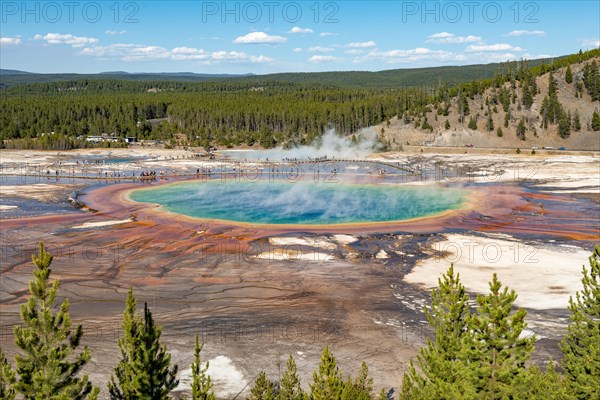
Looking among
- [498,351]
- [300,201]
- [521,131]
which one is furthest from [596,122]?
[498,351]

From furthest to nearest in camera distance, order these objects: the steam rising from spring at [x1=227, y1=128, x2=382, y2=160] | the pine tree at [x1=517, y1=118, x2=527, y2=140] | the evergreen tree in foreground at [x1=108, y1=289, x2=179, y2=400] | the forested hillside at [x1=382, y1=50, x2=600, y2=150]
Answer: the pine tree at [x1=517, y1=118, x2=527, y2=140] < the forested hillside at [x1=382, y1=50, x2=600, y2=150] < the steam rising from spring at [x1=227, y1=128, x2=382, y2=160] < the evergreen tree in foreground at [x1=108, y1=289, x2=179, y2=400]

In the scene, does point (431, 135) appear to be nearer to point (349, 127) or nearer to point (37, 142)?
point (349, 127)

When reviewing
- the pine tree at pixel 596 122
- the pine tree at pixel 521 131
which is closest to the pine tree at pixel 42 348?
the pine tree at pixel 521 131

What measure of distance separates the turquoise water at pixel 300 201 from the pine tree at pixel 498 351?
3568 cm

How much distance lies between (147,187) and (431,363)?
5886cm

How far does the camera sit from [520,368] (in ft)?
37.5

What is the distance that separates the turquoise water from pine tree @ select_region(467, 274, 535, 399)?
35684 mm

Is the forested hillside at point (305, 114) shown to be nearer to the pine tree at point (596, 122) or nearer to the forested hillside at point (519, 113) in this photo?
the forested hillside at point (519, 113)

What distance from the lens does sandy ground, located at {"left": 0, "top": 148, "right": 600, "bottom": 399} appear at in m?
22.6

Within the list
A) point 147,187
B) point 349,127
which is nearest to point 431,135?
point 349,127

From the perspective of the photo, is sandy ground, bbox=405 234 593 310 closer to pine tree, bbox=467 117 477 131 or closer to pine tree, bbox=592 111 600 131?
pine tree, bbox=467 117 477 131

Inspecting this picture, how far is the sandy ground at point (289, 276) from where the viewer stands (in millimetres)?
22578

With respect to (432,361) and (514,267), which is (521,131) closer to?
(514,267)

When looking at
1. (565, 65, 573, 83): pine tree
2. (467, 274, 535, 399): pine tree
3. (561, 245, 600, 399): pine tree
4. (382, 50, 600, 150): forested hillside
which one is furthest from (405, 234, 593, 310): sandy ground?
(565, 65, 573, 83): pine tree
